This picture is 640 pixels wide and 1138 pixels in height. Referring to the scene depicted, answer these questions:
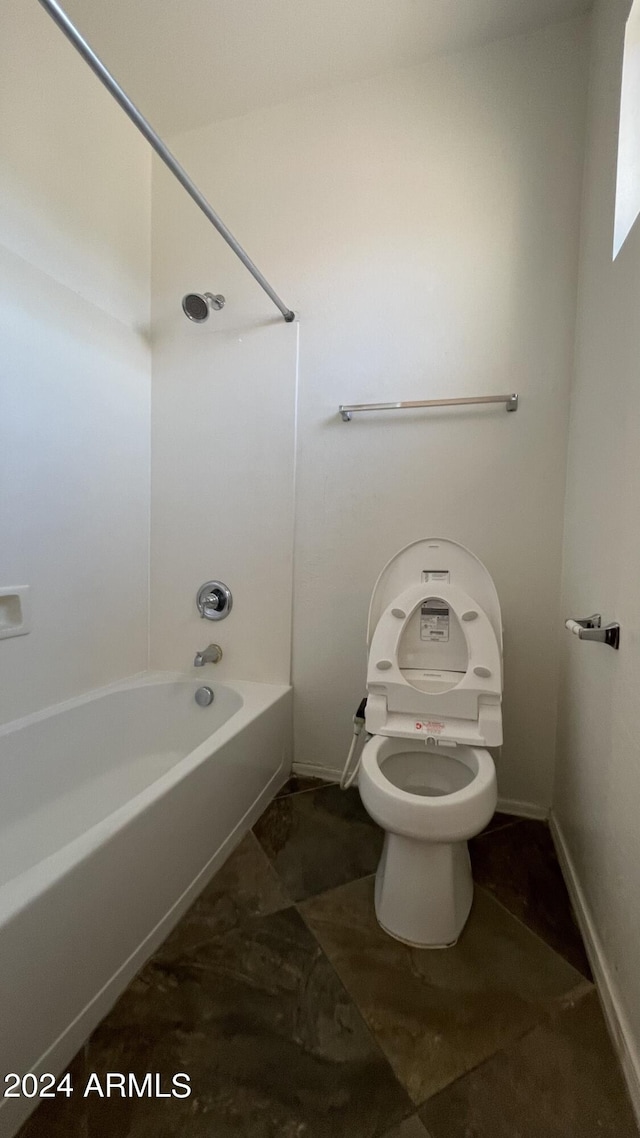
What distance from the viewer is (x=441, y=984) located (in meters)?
0.99

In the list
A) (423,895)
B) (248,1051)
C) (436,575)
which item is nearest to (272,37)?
(436,575)

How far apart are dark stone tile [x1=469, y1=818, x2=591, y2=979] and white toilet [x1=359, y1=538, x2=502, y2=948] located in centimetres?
15

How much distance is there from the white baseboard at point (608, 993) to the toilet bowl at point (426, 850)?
0.90ft

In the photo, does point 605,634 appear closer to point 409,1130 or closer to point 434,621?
point 434,621

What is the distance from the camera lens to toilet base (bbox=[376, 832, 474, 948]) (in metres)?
1.08

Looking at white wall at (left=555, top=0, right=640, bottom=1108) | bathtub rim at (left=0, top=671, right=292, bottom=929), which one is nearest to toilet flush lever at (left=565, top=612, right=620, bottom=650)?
white wall at (left=555, top=0, right=640, bottom=1108)

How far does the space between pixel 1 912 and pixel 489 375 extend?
1.89 meters

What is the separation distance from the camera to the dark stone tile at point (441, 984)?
2.82ft

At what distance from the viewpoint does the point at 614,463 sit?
106 cm

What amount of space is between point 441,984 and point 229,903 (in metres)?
0.55

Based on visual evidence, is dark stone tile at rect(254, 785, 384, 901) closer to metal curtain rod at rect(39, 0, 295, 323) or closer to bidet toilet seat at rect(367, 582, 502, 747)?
bidet toilet seat at rect(367, 582, 502, 747)

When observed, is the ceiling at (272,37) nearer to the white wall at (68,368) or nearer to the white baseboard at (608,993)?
the white wall at (68,368)

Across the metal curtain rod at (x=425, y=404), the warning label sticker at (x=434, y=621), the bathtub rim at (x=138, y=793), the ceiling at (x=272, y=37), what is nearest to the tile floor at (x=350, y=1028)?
the bathtub rim at (x=138, y=793)

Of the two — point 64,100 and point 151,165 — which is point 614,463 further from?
point 151,165
